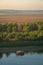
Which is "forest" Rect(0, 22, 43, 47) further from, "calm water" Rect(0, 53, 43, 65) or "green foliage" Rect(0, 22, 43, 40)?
"calm water" Rect(0, 53, 43, 65)

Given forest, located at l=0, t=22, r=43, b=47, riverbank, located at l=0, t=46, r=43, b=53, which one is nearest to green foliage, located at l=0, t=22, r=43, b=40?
forest, located at l=0, t=22, r=43, b=47

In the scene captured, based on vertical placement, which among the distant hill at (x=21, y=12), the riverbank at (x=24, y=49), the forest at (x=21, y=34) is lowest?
the riverbank at (x=24, y=49)

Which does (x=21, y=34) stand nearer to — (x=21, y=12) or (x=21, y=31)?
(x=21, y=31)

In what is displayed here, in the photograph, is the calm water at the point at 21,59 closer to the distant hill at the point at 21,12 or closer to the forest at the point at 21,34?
the forest at the point at 21,34

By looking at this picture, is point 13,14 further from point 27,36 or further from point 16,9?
point 27,36

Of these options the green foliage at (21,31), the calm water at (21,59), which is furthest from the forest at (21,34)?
the calm water at (21,59)

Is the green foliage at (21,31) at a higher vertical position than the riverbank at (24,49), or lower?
higher

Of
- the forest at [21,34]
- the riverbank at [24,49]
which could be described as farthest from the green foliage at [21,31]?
the riverbank at [24,49]

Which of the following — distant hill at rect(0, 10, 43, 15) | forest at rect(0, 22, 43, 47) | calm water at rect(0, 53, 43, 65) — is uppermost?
distant hill at rect(0, 10, 43, 15)
